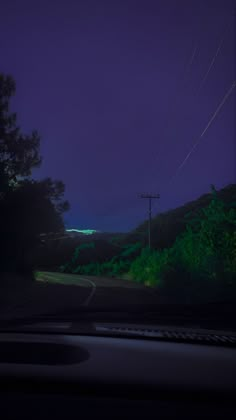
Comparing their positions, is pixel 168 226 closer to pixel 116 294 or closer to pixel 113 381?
pixel 116 294

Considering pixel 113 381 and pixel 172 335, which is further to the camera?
pixel 172 335

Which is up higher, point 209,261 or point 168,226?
point 168,226

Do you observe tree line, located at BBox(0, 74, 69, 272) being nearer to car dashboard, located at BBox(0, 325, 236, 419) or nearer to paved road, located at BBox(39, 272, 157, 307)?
paved road, located at BBox(39, 272, 157, 307)

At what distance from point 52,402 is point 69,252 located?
273ft

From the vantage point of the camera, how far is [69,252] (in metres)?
84.4

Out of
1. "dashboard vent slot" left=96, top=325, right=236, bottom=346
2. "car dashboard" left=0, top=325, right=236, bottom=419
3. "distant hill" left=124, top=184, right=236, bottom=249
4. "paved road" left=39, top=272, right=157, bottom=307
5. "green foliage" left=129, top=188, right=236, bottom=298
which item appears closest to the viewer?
"car dashboard" left=0, top=325, right=236, bottom=419

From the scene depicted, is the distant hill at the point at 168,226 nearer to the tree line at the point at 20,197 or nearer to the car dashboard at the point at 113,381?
the tree line at the point at 20,197

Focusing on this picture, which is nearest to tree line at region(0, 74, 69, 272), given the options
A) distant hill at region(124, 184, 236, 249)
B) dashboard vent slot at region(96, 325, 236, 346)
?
dashboard vent slot at region(96, 325, 236, 346)

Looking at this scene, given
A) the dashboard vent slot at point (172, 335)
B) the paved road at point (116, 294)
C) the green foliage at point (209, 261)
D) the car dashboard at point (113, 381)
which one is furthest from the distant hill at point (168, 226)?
the car dashboard at point (113, 381)

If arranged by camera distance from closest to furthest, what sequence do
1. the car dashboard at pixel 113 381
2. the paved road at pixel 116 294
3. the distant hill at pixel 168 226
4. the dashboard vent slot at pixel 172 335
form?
the car dashboard at pixel 113 381
the dashboard vent slot at pixel 172 335
the paved road at pixel 116 294
the distant hill at pixel 168 226

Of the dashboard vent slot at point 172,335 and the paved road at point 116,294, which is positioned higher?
the dashboard vent slot at point 172,335

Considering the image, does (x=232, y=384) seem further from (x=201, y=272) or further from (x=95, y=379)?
(x=201, y=272)

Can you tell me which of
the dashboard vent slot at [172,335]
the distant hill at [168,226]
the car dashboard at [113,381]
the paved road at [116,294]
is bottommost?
the paved road at [116,294]

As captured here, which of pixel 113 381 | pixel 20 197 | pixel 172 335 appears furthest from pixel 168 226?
pixel 113 381
